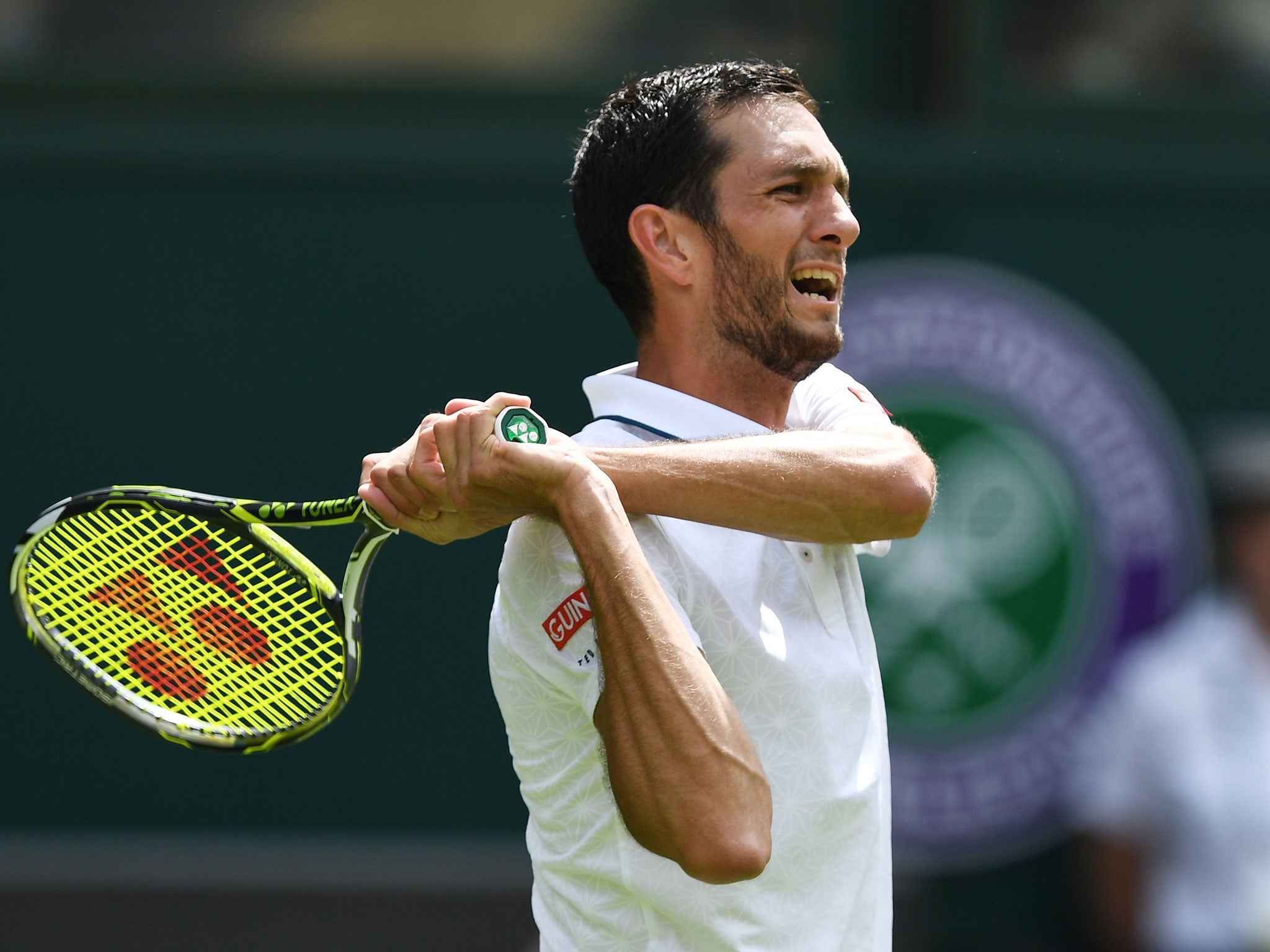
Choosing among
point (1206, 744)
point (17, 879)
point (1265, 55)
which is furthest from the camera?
point (1265, 55)

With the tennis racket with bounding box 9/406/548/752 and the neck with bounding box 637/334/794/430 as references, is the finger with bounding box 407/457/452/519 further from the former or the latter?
the neck with bounding box 637/334/794/430

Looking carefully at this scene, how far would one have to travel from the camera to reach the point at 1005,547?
482 centimetres

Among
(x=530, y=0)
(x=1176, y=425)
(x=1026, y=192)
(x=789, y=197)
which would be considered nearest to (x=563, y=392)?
(x=530, y=0)

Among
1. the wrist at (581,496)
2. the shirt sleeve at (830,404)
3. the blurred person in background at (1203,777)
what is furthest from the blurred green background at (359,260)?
the wrist at (581,496)

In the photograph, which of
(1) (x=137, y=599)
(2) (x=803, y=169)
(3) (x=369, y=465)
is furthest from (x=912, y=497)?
(1) (x=137, y=599)

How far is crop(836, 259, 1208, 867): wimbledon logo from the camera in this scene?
478cm

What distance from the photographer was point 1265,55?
5.01 metres

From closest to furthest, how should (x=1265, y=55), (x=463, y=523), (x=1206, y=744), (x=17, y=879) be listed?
(x=463, y=523) < (x=1206, y=744) < (x=17, y=879) < (x=1265, y=55)

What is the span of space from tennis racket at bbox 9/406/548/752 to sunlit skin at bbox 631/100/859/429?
0.41 m

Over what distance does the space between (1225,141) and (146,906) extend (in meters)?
3.62

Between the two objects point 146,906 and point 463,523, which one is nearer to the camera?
point 463,523

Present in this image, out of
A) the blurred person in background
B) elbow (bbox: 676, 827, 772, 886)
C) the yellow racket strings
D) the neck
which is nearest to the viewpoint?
elbow (bbox: 676, 827, 772, 886)

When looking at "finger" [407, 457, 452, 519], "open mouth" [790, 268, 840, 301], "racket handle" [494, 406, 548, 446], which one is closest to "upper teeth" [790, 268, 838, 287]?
"open mouth" [790, 268, 840, 301]

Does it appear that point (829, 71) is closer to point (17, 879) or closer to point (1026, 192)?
point (1026, 192)
